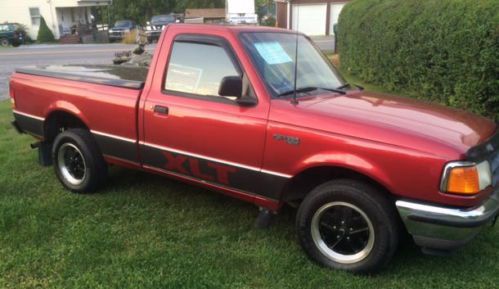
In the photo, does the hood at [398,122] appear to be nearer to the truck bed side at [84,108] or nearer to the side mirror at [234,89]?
the side mirror at [234,89]

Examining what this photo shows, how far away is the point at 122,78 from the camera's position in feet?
15.9

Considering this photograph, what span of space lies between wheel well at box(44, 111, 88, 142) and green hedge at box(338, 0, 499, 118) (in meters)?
5.29

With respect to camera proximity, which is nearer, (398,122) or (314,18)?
(398,122)

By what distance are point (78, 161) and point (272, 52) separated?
2.38m

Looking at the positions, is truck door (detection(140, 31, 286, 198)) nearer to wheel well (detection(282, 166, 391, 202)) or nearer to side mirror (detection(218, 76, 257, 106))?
side mirror (detection(218, 76, 257, 106))

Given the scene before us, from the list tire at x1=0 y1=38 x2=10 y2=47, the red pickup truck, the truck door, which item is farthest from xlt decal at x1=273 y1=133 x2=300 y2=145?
tire at x1=0 y1=38 x2=10 y2=47

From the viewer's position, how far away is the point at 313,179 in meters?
3.82

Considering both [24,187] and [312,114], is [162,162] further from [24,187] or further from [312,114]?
[24,187]

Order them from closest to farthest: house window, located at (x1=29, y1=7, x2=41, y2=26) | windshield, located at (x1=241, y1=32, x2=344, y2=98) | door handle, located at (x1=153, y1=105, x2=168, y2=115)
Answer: windshield, located at (x1=241, y1=32, x2=344, y2=98), door handle, located at (x1=153, y1=105, x2=168, y2=115), house window, located at (x1=29, y1=7, x2=41, y2=26)

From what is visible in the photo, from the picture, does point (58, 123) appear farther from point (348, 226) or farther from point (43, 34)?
point (43, 34)

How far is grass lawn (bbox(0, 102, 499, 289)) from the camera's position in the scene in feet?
11.7

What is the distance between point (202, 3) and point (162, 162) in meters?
58.3

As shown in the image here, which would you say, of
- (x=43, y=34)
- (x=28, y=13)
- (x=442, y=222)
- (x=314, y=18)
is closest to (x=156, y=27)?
(x=43, y=34)

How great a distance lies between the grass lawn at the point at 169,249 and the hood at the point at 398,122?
101cm
